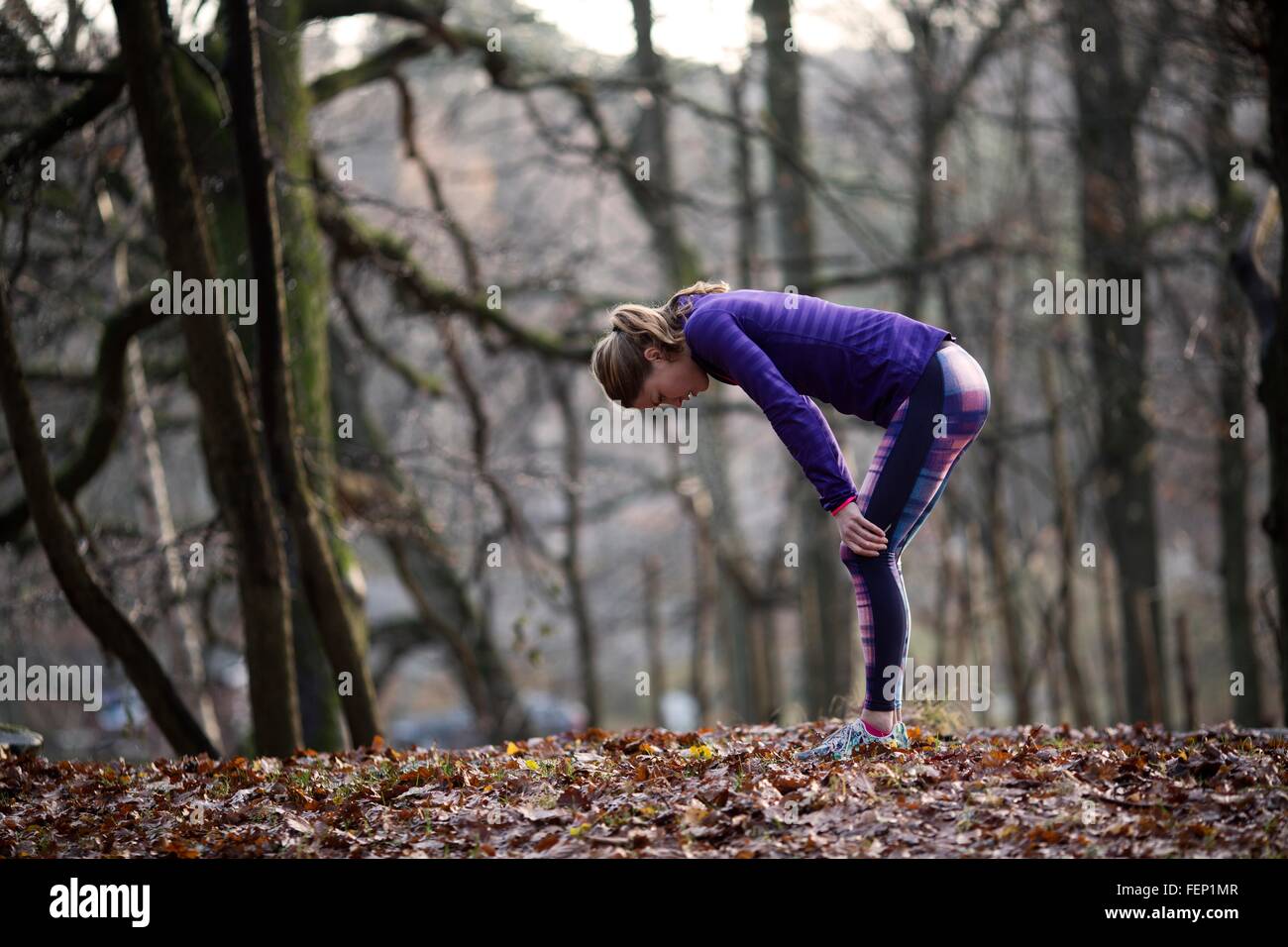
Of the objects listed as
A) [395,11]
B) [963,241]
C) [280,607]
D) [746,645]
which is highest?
[395,11]

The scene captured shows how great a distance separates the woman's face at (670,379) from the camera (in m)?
4.42

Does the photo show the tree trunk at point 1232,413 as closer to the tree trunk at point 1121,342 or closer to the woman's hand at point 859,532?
the tree trunk at point 1121,342

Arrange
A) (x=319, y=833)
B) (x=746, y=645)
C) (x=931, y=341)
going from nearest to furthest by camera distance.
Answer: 1. (x=319, y=833)
2. (x=931, y=341)
3. (x=746, y=645)

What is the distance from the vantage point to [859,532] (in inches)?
168

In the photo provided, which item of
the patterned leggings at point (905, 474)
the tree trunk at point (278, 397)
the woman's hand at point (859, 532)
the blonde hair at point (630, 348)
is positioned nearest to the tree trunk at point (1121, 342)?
the tree trunk at point (278, 397)

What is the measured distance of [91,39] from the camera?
847 cm

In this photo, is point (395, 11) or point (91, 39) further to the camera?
point (395, 11)

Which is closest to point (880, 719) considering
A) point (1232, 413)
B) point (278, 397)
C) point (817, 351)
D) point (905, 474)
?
point (905, 474)

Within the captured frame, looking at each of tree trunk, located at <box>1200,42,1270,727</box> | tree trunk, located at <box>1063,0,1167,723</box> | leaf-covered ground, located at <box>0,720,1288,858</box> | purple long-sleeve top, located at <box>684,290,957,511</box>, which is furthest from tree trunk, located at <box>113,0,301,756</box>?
tree trunk, located at <box>1063,0,1167,723</box>

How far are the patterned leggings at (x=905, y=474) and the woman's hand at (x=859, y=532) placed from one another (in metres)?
0.08

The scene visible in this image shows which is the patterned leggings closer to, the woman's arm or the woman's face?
the woman's arm
